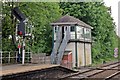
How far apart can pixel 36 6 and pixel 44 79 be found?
11.3m

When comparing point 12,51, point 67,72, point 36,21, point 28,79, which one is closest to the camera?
point 28,79

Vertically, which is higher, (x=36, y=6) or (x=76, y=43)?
(x=36, y=6)

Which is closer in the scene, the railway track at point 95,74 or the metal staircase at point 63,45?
the railway track at point 95,74

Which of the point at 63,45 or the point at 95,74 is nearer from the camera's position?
the point at 95,74

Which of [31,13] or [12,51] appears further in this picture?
[31,13]

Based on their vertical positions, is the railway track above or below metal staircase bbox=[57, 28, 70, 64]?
below

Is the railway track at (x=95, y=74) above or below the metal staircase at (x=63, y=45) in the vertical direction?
below

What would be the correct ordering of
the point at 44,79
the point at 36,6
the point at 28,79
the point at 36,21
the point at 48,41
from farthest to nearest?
1. the point at 48,41
2. the point at 36,21
3. the point at 36,6
4. the point at 44,79
5. the point at 28,79

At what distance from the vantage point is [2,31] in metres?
23.2

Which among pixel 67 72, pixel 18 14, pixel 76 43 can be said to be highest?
pixel 18 14

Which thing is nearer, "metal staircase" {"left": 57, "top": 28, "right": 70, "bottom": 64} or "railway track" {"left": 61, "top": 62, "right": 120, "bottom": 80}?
"railway track" {"left": 61, "top": 62, "right": 120, "bottom": 80}

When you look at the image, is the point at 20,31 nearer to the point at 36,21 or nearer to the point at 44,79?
the point at 44,79

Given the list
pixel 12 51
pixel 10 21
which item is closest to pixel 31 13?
pixel 10 21

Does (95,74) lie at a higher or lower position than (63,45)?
lower
